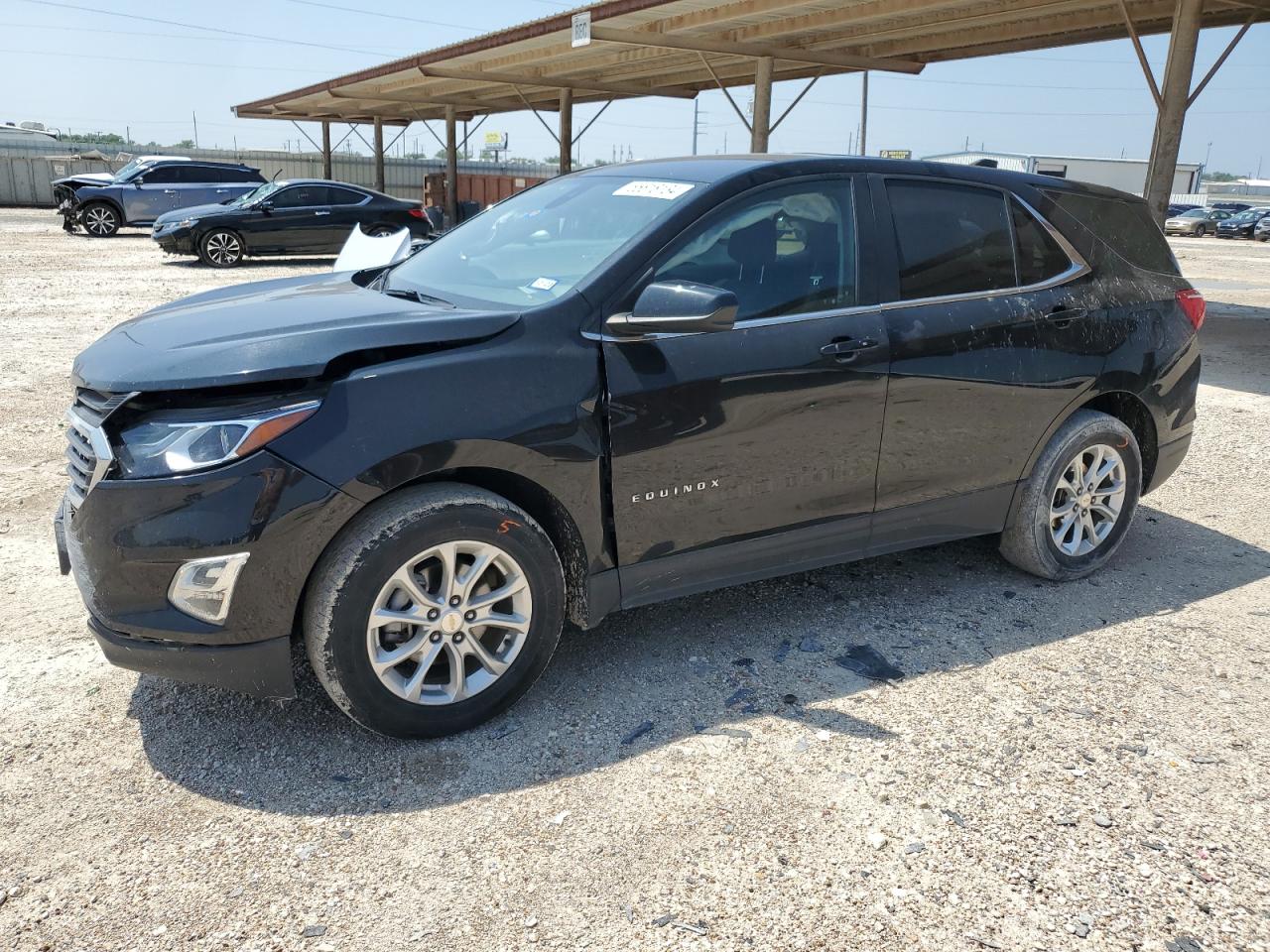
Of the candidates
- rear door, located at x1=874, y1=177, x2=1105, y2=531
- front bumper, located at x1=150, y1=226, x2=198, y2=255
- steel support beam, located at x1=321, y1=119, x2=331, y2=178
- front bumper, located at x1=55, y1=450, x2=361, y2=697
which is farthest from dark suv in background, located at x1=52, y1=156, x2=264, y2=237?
front bumper, located at x1=55, y1=450, x2=361, y2=697

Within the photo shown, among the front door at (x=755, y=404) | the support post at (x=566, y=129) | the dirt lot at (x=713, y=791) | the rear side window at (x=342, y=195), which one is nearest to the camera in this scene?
the dirt lot at (x=713, y=791)

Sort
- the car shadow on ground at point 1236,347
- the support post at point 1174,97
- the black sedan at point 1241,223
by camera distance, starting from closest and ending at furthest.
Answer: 1. the car shadow on ground at point 1236,347
2. the support post at point 1174,97
3. the black sedan at point 1241,223

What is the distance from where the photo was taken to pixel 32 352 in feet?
29.7

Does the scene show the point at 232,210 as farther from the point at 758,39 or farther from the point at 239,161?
the point at 239,161

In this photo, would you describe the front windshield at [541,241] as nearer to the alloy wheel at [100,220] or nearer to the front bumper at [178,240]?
the front bumper at [178,240]

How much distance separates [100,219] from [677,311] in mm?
23597

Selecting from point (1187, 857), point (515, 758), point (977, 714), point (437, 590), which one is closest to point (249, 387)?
point (437, 590)

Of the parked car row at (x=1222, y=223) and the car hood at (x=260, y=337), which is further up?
the parked car row at (x=1222, y=223)

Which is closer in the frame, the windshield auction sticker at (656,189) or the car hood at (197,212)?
the windshield auction sticker at (656,189)

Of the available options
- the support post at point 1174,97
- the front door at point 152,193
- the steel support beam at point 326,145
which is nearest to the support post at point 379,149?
the steel support beam at point 326,145

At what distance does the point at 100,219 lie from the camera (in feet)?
74.1

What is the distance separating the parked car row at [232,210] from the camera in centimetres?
1723

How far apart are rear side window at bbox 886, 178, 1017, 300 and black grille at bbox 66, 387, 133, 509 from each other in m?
2.79

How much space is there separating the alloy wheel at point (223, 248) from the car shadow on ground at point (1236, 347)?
15.0 metres
